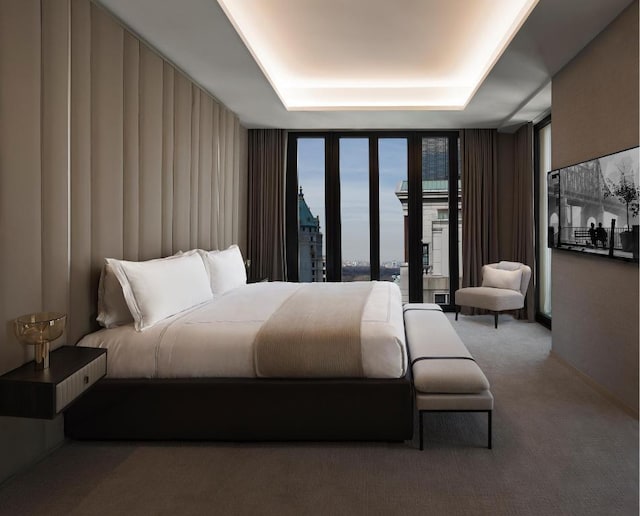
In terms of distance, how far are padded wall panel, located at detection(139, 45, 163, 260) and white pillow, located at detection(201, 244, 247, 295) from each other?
0.47 metres

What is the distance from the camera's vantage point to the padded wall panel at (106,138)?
2484mm

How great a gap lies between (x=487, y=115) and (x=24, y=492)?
16.9ft

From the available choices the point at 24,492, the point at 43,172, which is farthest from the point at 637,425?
the point at 43,172

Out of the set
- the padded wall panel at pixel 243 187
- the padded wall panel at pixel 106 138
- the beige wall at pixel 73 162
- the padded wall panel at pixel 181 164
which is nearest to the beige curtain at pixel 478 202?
the padded wall panel at pixel 243 187

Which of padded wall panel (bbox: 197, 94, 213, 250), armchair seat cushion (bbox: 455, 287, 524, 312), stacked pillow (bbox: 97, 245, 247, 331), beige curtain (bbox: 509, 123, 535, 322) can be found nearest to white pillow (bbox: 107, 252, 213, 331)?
stacked pillow (bbox: 97, 245, 247, 331)

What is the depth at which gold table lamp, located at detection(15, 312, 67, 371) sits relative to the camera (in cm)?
179

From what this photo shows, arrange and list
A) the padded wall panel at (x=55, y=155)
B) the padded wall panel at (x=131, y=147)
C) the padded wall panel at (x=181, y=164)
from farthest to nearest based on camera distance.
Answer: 1. the padded wall panel at (x=181, y=164)
2. the padded wall panel at (x=131, y=147)
3. the padded wall panel at (x=55, y=155)

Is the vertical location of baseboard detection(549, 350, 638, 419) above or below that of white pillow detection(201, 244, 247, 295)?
below

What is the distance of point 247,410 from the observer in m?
2.22

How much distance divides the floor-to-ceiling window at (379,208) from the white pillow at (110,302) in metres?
3.44

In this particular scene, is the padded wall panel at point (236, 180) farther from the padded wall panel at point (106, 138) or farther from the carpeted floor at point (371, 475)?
the carpeted floor at point (371, 475)

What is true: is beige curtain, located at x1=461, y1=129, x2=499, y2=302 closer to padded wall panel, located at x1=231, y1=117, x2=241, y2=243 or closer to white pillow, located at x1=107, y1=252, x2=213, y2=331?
padded wall panel, located at x1=231, y1=117, x2=241, y2=243

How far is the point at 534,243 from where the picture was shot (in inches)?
202

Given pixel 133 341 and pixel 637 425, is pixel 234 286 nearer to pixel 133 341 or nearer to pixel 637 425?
pixel 133 341
